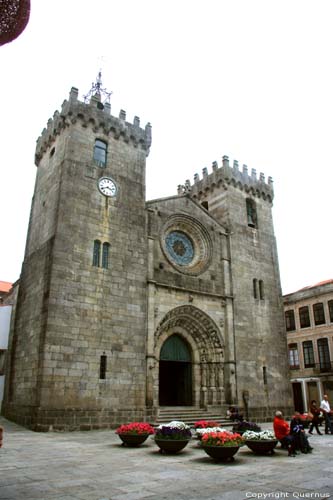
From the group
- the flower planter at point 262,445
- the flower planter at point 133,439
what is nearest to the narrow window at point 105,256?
the flower planter at point 133,439

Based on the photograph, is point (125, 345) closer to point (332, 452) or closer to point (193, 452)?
point (193, 452)

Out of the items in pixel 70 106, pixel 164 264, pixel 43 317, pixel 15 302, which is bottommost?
pixel 43 317

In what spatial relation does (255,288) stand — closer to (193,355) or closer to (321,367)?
(193,355)

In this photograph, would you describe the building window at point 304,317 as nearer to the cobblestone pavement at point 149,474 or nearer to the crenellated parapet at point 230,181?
the crenellated parapet at point 230,181

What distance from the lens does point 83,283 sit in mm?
18391

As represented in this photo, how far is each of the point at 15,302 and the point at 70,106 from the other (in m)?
10.7

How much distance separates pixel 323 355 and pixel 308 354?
1.83 meters

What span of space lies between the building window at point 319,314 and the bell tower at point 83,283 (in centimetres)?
2271

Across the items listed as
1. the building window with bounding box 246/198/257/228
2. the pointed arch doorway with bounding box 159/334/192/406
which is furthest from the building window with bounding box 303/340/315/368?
the pointed arch doorway with bounding box 159/334/192/406

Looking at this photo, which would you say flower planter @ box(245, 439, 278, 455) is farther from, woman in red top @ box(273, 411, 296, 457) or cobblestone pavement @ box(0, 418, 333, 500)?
woman in red top @ box(273, 411, 296, 457)

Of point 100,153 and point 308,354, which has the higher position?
point 100,153

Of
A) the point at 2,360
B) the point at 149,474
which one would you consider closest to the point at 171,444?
the point at 149,474

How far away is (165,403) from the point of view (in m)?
23.2

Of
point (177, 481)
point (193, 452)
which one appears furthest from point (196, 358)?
point (177, 481)
